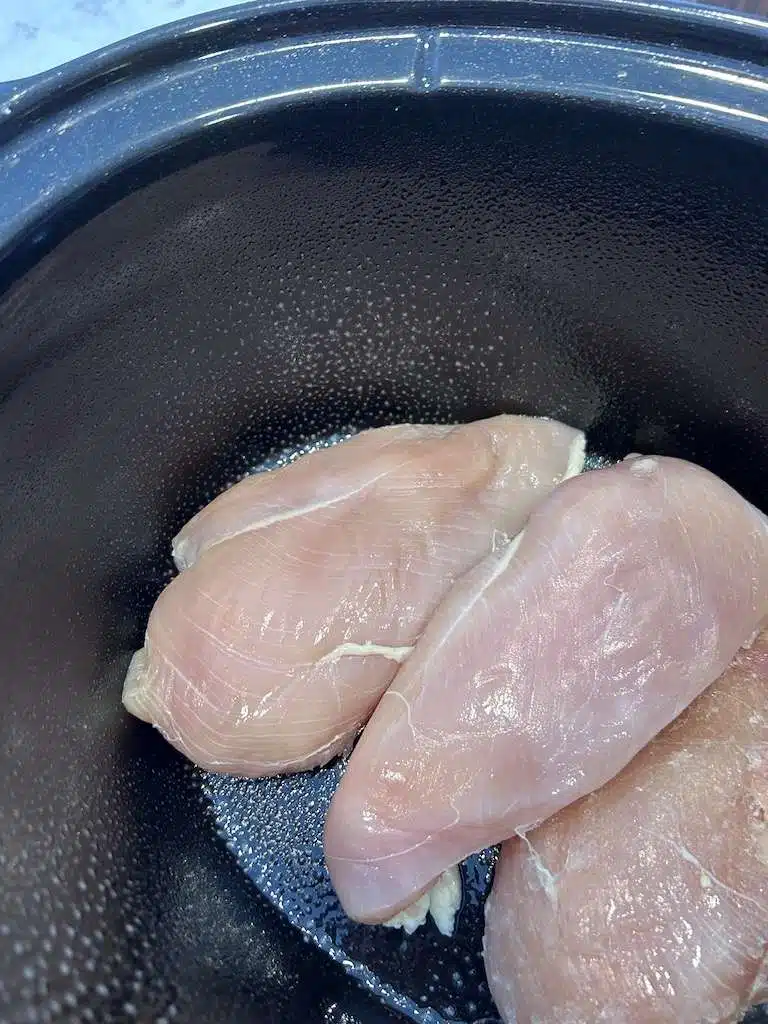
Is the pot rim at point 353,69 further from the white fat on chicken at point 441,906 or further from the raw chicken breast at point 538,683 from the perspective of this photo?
the white fat on chicken at point 441,906

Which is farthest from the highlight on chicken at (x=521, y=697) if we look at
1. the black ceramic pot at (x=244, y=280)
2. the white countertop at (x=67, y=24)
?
the white countertop at (x=67, y=24)

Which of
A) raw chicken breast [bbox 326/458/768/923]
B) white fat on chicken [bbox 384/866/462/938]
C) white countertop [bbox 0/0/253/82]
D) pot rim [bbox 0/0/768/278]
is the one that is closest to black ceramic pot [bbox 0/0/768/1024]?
pot rim [bbox 0/0/768/278]

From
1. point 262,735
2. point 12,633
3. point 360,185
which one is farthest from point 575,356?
point 12,633

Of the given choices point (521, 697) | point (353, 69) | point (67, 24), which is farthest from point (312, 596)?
point (67, 24)

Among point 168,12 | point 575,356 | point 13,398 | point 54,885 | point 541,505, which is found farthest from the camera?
point 168,12

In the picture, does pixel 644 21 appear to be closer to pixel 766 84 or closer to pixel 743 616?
pixel 766 84

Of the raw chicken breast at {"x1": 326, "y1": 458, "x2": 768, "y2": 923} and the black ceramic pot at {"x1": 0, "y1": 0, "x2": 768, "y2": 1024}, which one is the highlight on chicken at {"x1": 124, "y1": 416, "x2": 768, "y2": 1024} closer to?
the raw chicken breast at {"x1": 326, "y1": 458, "x2": 768, "y2": 923}
